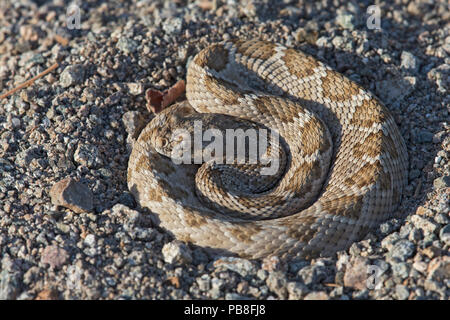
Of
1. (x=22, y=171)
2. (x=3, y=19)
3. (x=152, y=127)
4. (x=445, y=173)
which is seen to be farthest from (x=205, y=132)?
(x=3, y=19)

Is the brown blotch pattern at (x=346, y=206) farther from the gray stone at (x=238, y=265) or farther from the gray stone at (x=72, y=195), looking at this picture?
the gray stone at (x=72, y=195)

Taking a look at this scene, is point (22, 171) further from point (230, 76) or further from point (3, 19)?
point (3, 19)

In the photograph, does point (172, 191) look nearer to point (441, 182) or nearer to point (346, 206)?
point (346, 206)

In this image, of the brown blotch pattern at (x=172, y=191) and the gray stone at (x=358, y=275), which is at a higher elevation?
the brown blotch pattern at (x=172, y=191)

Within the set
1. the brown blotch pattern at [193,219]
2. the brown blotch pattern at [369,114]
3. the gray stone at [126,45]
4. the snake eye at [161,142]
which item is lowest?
the brown blotch pattern at [193,219]

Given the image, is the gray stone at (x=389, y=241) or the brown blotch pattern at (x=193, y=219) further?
the brown blotch pattern at (x=193, y=219)

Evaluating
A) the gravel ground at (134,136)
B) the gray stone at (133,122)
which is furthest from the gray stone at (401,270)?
the gray stone at (133,122)
